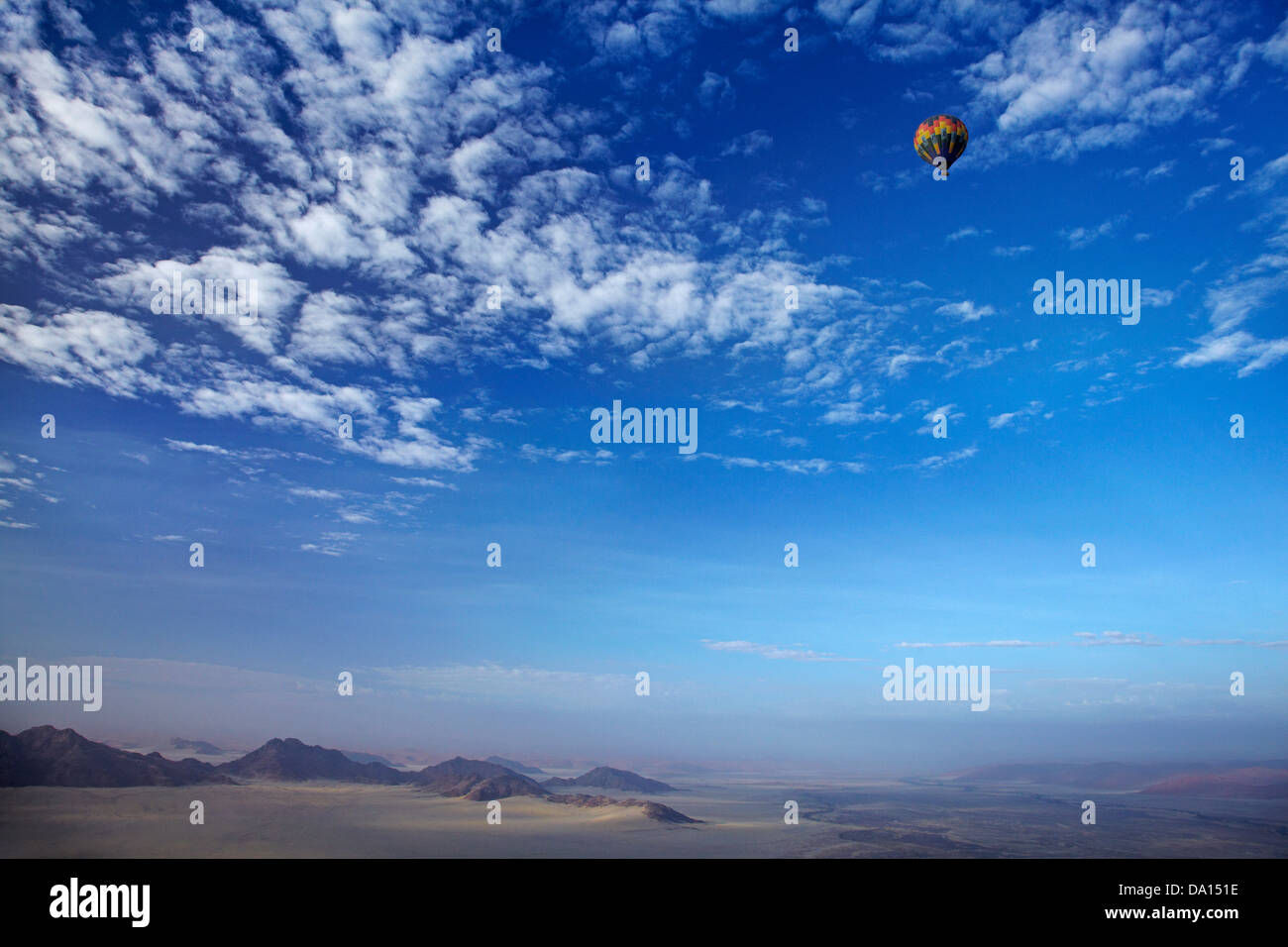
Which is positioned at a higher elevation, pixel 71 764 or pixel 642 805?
pixel 71 764

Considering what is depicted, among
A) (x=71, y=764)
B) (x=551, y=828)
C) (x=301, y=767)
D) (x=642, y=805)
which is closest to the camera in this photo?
(x=551, y=828)

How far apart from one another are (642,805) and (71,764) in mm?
81196

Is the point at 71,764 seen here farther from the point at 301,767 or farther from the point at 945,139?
the point at 945,139

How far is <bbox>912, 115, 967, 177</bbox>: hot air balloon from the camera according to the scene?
39.4m

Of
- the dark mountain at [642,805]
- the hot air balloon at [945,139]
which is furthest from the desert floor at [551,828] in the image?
the hot air balloon at [945,139]

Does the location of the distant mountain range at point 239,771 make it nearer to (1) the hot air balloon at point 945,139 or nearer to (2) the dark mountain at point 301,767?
(2) the dark mountain at point 301,767

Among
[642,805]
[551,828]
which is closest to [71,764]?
[551,828]

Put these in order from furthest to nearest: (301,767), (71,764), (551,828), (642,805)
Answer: (301,767) → (71,764) → (642,805) → (551,828)

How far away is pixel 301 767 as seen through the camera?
11775 cm

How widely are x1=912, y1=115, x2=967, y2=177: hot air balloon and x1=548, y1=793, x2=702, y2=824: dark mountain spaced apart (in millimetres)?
76396

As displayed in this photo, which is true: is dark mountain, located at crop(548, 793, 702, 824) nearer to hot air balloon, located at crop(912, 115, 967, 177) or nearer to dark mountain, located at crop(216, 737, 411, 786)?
dark mountain, located at crop(216, 737, 411, 786)

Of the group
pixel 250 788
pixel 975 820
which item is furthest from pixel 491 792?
pixel 975 820

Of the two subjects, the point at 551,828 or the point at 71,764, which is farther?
the point at 71,764
